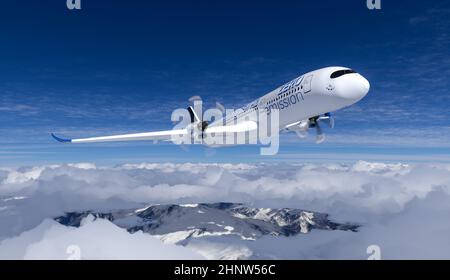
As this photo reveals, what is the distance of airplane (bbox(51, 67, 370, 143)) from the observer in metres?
36.1

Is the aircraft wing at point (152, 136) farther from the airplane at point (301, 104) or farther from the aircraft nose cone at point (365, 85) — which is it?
the aircraft nose cone at point (365, 85)

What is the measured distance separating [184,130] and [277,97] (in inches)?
874

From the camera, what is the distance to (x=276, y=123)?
1882 inches

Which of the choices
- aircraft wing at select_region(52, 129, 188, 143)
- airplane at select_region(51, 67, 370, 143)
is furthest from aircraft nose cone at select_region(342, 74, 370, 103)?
aircraft wing at select_region(52, 129, 188, 143)

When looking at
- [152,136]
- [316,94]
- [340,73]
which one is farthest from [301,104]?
[152,136]

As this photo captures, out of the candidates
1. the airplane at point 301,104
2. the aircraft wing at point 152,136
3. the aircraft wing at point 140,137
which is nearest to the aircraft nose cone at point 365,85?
the airplane at point 301,104

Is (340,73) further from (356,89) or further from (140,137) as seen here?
(140,137)

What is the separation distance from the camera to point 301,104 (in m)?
41.7

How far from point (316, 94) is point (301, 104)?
3.24 metres

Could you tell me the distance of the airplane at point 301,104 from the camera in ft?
119

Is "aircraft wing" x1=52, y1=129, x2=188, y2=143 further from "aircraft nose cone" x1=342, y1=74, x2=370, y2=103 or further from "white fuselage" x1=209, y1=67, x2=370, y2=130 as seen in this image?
"aircraft nose cone" x1=342, y1=74, x2=370, y2=103
